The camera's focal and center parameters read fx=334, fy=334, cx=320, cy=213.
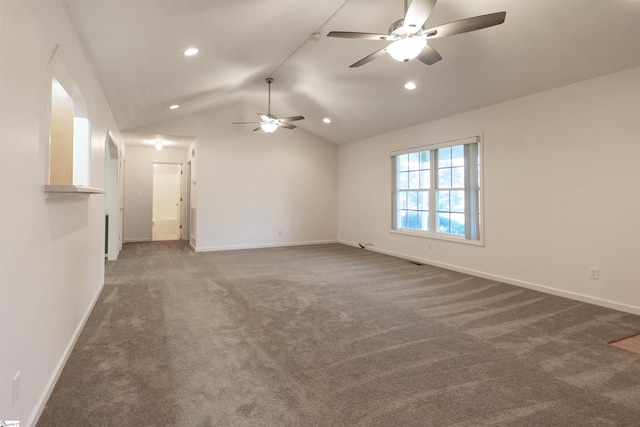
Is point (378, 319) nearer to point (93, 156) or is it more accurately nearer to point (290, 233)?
point (93, 156)

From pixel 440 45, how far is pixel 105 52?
3466 mm

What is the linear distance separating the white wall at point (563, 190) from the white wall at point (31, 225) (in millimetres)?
4914

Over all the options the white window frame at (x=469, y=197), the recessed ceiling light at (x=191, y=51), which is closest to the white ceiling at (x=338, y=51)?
the recessed ceiling light at (x=191, y=51)

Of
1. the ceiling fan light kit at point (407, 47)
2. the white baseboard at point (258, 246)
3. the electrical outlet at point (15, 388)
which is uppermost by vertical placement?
the ceiling fan light kit at point (407, 47)

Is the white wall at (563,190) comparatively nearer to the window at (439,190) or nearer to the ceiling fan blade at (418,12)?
the window at (439,190)

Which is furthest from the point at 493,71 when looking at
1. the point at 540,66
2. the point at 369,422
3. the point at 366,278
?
the point at 369,422

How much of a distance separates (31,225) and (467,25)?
298 cm

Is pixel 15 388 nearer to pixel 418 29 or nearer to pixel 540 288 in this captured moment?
pixel 418 29

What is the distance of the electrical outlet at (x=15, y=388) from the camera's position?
58.0 inches

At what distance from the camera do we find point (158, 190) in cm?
1298

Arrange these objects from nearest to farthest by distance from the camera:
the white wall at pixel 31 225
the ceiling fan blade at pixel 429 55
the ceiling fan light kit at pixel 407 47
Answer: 1. the white wall at pixel 31 225
2. the ceiling fan light kit at pixel 407 47
3. the ceiling fan blade at pixel 429 55

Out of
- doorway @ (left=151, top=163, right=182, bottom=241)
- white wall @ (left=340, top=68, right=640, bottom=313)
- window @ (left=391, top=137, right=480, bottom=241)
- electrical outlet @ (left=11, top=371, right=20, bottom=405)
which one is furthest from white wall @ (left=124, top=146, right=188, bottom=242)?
electrical outlet @ (left=11, top=371, right=20, bottom=405)

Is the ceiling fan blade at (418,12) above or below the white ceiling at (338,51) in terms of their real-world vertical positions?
below

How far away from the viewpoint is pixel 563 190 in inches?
157
